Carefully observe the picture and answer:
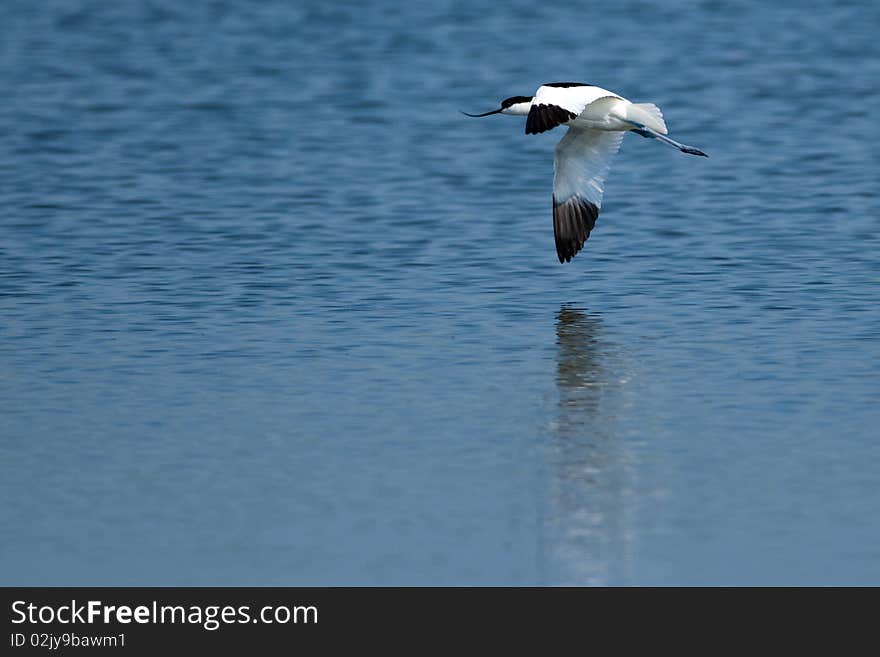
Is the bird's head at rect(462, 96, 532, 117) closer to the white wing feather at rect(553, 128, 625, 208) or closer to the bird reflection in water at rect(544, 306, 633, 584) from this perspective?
the white wing feather at rect(553, 128, 625, 208)

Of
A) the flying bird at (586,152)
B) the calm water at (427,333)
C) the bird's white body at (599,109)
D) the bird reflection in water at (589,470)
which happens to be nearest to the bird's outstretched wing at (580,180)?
the flying bird at (586,152)

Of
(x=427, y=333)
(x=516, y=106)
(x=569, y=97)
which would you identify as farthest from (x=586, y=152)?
(x=427, y=333)

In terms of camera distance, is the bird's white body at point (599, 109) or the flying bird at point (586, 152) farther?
the flying bird at point (586, 152)

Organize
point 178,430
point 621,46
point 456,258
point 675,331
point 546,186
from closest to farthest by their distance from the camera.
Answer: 1. point 178,430
2. point 675,331
3. point 456,258
4. point 546,186
5. point 621,46

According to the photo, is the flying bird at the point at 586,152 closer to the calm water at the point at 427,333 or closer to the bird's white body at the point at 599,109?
the bird's white body at the point at 599,109

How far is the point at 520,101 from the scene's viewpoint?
35.4 feet

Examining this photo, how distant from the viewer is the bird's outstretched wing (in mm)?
11133

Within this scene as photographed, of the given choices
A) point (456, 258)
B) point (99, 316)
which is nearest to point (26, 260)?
point (99, 316)

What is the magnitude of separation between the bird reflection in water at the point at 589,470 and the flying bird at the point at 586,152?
5.10 ft

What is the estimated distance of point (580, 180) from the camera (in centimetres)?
1118

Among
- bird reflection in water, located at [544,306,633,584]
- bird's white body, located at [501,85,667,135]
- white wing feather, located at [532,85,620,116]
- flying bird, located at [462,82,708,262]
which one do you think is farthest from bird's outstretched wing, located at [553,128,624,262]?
bird reflection in water, located at [544,306,633,584]

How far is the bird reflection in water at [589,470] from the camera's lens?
6.09 m
